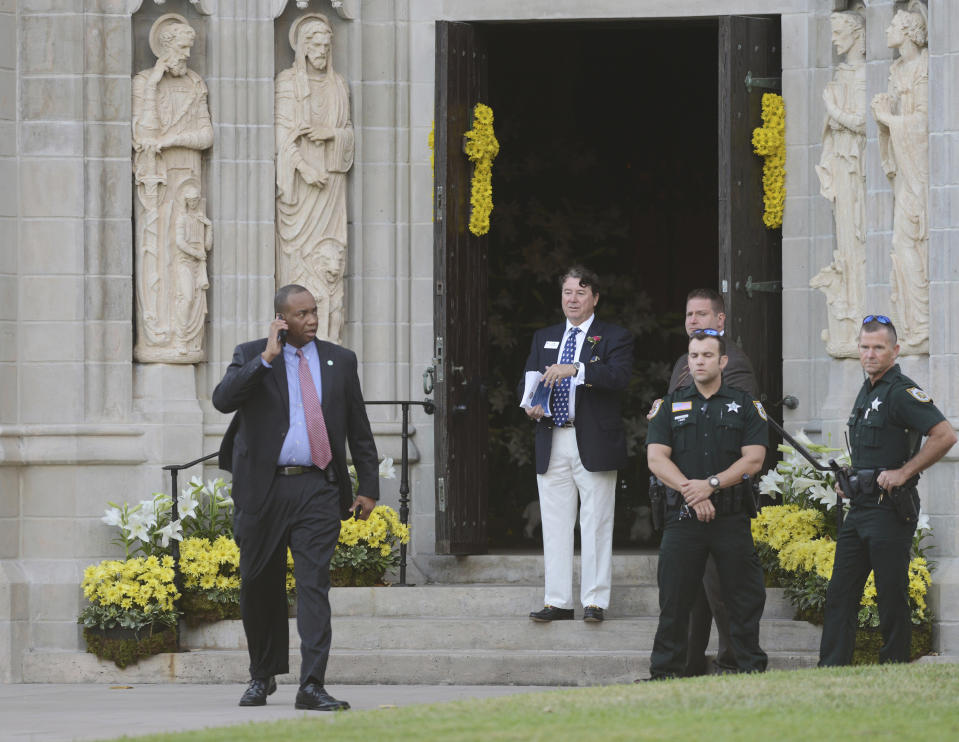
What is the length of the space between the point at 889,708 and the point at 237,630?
4.71m

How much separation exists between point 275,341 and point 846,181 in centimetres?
457

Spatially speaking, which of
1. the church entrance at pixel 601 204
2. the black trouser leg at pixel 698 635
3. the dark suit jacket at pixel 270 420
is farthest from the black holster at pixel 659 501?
the church entrance at pixel 601 204

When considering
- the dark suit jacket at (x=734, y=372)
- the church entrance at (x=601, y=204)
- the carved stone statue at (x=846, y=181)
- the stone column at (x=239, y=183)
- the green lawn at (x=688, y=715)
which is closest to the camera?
the green lawn at (x=688, y=715)

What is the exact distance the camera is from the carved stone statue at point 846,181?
1177 cm

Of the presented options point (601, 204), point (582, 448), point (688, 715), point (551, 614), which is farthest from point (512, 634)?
point (601, 204)

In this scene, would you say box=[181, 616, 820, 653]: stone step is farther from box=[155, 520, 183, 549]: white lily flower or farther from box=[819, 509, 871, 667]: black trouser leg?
box=[819, 509, 871, 667]: black trouser leg

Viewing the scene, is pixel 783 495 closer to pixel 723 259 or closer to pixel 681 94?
pixel 723 259

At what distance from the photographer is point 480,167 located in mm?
12102

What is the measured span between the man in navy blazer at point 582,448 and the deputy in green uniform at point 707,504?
4.70 feet

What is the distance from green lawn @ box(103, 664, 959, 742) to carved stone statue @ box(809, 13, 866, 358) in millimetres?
3652

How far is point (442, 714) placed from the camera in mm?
7762

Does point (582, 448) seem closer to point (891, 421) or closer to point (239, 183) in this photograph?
point (891, 421)

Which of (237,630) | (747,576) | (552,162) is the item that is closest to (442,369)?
(237,630)

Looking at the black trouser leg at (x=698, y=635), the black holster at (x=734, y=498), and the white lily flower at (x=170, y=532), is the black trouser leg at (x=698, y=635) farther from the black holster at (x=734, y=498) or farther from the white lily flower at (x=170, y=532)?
the white lily flower at (x=170, y=532)
